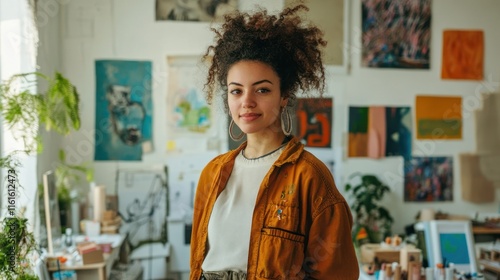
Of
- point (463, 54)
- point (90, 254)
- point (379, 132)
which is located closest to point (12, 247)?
point (90, 254)

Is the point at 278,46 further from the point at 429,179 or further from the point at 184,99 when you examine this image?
the point at 429,179

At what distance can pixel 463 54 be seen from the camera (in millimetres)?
3881

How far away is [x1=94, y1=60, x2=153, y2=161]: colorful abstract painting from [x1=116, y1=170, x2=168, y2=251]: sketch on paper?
0.16m

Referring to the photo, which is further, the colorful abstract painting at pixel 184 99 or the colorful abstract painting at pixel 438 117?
the colorful abstract painting at pixel 438 117

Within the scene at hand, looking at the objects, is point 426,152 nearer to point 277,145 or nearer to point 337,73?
point 337,73

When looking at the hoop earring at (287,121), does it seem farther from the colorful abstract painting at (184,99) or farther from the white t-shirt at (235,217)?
the colorful abstract painting at (184,99)

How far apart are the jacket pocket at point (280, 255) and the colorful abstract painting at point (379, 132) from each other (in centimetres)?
257

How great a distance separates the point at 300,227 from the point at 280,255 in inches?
3.5

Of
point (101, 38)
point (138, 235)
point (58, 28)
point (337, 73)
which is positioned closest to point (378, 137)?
point (337, 73)

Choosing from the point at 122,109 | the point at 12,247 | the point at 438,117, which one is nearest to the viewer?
the point at 12,247

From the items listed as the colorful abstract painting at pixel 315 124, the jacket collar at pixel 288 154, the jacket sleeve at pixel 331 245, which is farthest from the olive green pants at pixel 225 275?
the colorful abstract painting at pixel 315 124

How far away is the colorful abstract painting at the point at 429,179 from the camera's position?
387 cm

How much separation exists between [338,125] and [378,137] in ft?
1.05

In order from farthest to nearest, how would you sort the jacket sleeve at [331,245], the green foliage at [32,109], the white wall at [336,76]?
the white wall at [336,76], the green foliage at [32,109], the jacket sleeve at [331,245]
